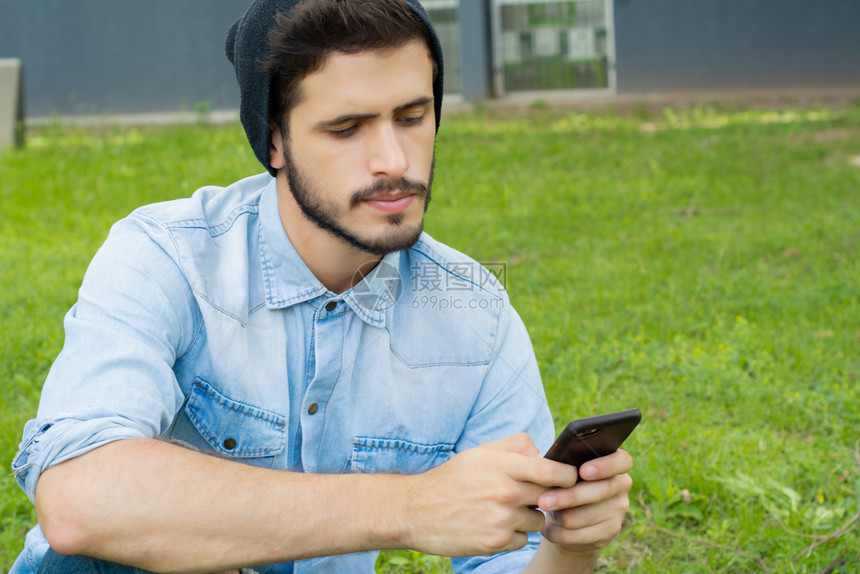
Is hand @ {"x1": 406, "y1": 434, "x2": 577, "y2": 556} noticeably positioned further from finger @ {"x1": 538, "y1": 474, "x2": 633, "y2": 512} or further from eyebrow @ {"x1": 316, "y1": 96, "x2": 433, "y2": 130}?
eyebrow @ {"x1": 316, "y1": 96, "x2": 433, "y2": 130}

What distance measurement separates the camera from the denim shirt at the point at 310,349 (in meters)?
1.78

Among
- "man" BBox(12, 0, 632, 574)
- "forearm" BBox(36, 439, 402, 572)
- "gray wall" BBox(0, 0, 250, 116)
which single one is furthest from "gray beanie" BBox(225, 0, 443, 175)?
"gray wall" BBox(0, 0, 250, 116)

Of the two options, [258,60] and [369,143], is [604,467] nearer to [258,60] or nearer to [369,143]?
[369,143]

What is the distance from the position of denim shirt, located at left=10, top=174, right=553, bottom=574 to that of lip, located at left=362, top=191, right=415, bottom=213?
0.21m

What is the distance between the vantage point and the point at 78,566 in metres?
1.48

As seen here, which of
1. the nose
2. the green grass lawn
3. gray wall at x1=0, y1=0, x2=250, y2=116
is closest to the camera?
the nose

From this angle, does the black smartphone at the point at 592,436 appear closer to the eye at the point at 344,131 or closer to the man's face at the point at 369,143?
the man's face at the point at 369,143

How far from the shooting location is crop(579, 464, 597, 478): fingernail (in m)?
1.46

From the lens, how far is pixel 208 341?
1795 mm

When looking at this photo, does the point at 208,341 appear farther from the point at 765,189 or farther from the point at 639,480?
the point at 765,189

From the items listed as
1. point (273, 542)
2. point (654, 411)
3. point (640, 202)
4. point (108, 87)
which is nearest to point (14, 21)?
point (108, 87)

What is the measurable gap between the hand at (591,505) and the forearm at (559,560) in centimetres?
5

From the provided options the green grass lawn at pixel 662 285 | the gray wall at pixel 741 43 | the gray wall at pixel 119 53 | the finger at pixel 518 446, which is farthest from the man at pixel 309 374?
the gray wall at pixel 119 53

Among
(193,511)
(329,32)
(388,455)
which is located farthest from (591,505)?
(329,32)
